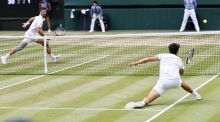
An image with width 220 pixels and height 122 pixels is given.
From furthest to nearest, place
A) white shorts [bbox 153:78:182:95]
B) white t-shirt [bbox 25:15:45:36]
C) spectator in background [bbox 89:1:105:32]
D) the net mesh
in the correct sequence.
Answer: spectator in background [bbox 89:1:105:32] < white t-shirt [bbox 25:15:45:36] < the net mesh < white shorts [bbox 153:78:182:95]

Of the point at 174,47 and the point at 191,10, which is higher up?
the point at 174,47

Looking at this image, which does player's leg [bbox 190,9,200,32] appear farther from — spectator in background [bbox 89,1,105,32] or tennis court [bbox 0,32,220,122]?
tennis court [bbox 0,32,220,122]

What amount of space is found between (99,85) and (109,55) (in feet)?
23.4

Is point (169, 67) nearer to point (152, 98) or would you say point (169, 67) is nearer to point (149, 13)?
point (152, 98)

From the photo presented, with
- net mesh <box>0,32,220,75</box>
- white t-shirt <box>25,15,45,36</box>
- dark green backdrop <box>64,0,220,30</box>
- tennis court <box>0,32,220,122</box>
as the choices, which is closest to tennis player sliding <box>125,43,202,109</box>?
tennis court <box>0,32,220,122</box>

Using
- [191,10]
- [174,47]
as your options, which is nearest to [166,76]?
[174,47]

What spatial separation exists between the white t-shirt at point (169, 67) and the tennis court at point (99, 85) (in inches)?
27.3

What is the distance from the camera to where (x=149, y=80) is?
54.7 feet

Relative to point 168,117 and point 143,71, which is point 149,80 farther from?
point 168,117

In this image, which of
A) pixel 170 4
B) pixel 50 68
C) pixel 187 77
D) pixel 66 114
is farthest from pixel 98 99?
pixel 170 4

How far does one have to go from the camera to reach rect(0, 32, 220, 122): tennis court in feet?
40.2

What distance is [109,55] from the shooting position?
76.0ft

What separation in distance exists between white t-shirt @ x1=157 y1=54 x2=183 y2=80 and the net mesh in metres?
4.89

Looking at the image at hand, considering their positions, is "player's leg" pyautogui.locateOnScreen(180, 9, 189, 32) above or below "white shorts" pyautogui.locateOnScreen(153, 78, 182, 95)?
below
